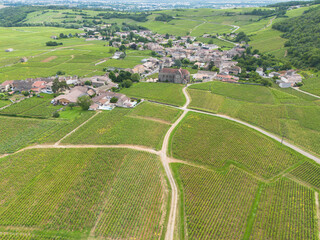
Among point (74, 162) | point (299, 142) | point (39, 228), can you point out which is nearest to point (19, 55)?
point (74, 162)

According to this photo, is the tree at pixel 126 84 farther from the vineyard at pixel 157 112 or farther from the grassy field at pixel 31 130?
the grassy field at pixel 31 130

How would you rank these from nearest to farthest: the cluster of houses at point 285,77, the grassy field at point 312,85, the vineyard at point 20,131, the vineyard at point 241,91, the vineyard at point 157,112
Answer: the vineyard at point 20,131 < the vineyard at point 157,112 < the vineyard at point 241,91 < the grassy field at point 312,85 < the cluster of houses at point 285,77

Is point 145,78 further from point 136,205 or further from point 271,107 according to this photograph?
point 136,205

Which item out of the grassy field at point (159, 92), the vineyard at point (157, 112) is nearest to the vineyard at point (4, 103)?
the grassy field at point (159, 92)

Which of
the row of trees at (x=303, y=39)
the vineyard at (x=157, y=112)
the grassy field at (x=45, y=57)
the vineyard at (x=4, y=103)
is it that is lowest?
the grassy field at (x=45, y=57)

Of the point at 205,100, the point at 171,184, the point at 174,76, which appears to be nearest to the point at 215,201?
the point at 171,184

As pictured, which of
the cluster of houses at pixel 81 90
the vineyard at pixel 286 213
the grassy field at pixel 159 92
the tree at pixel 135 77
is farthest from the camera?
the tree at pixel 135 77
